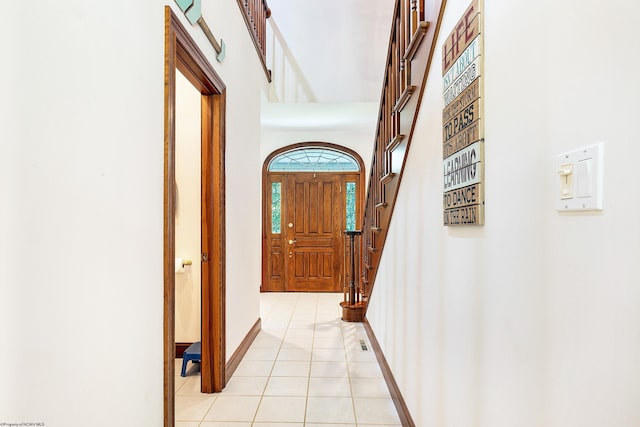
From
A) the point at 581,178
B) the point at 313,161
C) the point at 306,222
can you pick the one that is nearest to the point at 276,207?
the point at 306,222

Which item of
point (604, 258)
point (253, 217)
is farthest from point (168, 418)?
point (253, 217)

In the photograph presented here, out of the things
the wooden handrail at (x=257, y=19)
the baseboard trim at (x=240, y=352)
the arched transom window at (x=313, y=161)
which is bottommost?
the baseboard trim at (x=240, y=352)

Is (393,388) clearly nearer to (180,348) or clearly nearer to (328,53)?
(180,348)

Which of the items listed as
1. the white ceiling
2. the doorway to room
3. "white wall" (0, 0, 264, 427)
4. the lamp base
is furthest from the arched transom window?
"white wall" (0, 0, 264, 427)

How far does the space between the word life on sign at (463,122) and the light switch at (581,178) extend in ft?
1.15

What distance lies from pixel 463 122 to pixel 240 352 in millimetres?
2360

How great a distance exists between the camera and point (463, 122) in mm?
1195

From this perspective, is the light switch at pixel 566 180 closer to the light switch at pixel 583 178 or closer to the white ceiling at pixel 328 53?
the light switch at pixel 583 178

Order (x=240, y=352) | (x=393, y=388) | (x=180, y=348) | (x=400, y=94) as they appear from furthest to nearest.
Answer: (x=180, y=348) < (x=240, y=352) < (x=393, y=388) < (x=400, y=94)

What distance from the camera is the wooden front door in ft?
19.5

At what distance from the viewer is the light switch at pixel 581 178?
63 cm

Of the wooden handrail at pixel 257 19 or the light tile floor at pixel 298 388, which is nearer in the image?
the light tile floor at pixel 298 388

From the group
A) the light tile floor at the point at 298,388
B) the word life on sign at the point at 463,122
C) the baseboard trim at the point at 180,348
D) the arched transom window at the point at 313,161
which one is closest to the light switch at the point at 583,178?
the word life on sign at the point at 463,122

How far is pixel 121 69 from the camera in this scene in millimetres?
1211
